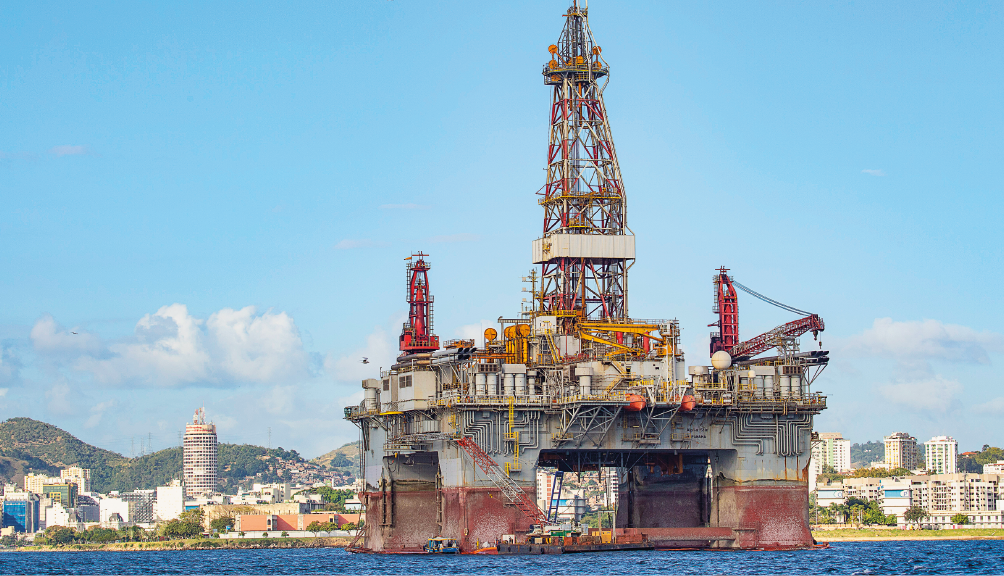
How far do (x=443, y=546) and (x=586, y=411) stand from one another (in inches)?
471

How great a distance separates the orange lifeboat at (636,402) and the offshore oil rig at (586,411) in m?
0.13

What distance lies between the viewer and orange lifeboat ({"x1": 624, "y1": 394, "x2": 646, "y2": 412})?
82.1 m

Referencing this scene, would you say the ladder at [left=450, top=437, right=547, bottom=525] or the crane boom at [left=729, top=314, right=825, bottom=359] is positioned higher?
the crane boom at [left=729, top=314, right=825, bottom=359]

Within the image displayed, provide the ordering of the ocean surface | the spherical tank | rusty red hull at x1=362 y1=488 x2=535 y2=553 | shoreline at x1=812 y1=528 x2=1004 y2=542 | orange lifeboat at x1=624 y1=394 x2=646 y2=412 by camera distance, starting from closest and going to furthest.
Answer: the ocean surface < orange lifeboat at x1=624 y1=394 x2=646 y2=412 < rusty red hull at x1=362 y1=488 x2=535 y2=553 < the spherical tank < shoreline at x1=812 y1=528 x2=1004 y2=542

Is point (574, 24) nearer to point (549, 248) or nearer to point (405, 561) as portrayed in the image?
point (549, 248)

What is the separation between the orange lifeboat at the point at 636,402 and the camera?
82125 millimetres

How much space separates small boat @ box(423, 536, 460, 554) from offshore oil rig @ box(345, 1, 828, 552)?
53 cm

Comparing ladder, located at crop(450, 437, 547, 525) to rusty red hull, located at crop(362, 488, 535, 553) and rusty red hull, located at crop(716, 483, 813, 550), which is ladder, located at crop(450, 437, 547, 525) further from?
rusty red hull, located at crop(716, 483, 813, 550)

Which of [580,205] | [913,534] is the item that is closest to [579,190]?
[580,205]

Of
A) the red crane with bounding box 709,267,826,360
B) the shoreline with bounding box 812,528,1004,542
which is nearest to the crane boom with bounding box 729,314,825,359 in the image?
the red crane with bounding box 709,267,826,360

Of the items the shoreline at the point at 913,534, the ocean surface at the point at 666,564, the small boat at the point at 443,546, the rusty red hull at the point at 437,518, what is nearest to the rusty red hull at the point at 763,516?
the ocean surface at the point at 666,564

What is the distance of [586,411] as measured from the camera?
82.9 m

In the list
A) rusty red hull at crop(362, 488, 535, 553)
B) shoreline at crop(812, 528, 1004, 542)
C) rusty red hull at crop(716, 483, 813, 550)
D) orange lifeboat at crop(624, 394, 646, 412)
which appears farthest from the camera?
shoreline at crop(812, 528, 1004, 542)

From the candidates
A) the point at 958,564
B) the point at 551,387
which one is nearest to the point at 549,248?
the point at 551,387
